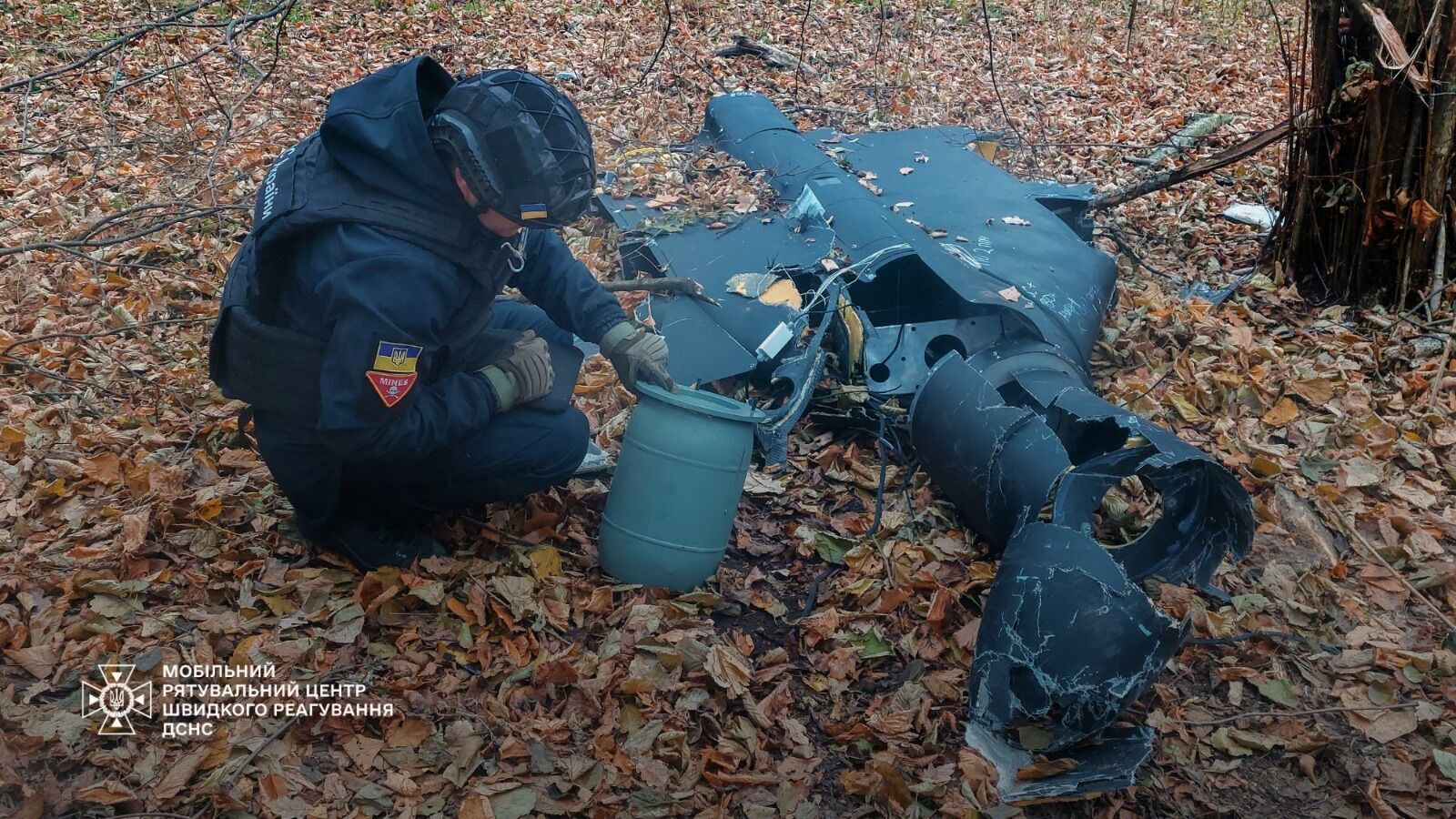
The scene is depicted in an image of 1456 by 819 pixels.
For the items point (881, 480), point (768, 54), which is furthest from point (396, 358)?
point (768, 54)

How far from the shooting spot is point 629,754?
276 centimetres

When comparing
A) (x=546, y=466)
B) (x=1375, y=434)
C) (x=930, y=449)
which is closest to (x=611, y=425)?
(x=546, y=466)

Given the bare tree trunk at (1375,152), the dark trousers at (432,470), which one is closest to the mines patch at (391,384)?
the dark trousers at (432,470)

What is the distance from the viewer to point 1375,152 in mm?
4719

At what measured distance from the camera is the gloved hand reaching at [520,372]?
325 centimetres

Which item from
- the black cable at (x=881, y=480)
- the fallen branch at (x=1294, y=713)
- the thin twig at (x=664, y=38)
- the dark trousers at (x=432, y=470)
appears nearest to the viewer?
the fallen branch at (x=1294, y=713)

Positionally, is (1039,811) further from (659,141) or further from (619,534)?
(659,141)

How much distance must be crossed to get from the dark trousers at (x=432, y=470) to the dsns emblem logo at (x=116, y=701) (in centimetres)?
68

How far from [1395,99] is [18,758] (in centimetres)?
571

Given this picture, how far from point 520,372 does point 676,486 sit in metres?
0.64

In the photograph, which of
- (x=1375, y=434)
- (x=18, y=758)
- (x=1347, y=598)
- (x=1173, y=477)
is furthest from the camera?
(x=1375, y=434)

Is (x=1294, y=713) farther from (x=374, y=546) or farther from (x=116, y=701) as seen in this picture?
(x=116, y=701)

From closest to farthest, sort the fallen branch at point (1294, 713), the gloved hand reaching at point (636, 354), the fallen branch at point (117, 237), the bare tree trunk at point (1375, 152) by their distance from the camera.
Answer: the fallen branch at point (1294, 713) < the gloved hand reaching at point (636, 354) < the fallen branch at point (117, 237) < the bare tree trunk at point (1375, 152)

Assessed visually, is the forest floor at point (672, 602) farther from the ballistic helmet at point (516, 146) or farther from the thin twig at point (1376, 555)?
the ballistic helmet at point (516, 146)
